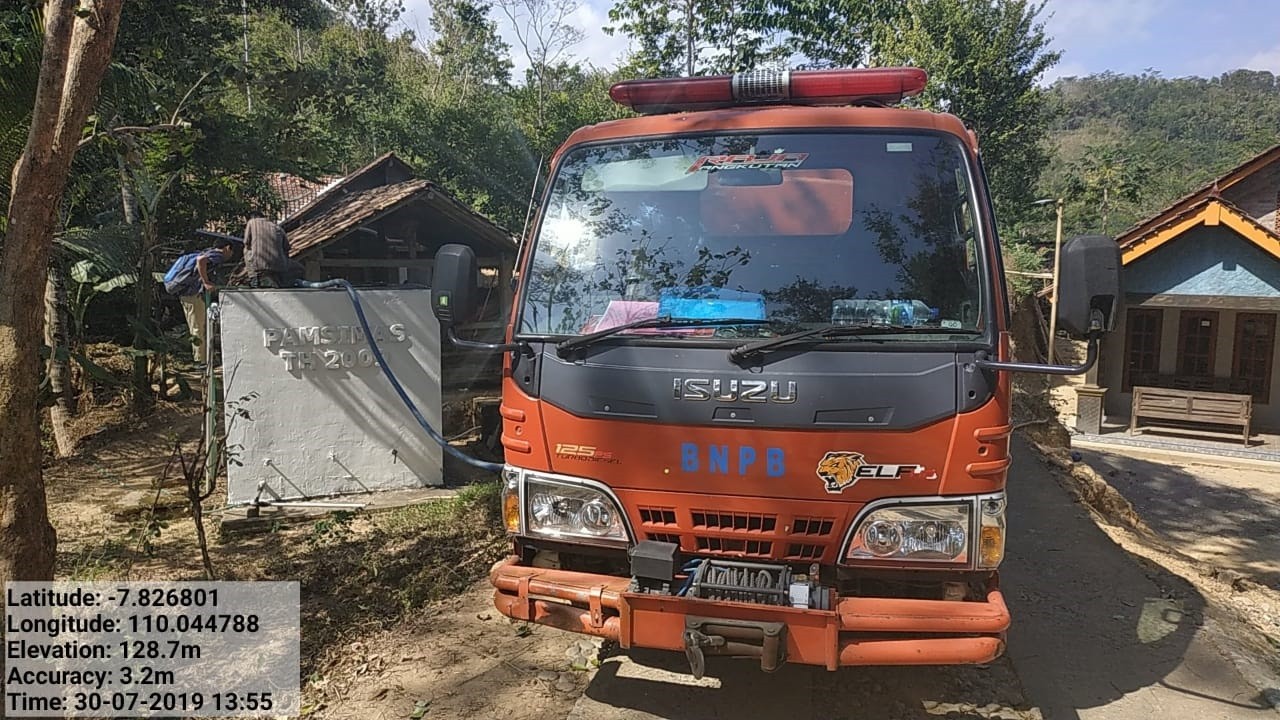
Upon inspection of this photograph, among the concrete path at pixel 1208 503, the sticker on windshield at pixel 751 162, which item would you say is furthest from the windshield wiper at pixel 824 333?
the concrete path at pixel 1208 503

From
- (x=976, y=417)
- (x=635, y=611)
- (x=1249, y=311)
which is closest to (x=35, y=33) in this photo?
(x=635, y=611)

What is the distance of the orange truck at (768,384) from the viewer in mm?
2936

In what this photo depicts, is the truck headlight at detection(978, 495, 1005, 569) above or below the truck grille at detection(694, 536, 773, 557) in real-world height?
above

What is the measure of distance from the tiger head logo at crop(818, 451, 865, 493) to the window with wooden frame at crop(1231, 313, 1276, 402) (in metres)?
16.6

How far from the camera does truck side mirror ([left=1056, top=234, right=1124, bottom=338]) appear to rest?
3.04 metres

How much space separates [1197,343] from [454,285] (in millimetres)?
17139

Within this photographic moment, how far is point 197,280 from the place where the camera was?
805cm

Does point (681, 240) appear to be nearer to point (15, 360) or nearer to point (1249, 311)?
point (15, 360)

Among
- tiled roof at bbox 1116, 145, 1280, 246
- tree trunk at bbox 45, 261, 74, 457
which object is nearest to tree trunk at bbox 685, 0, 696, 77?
tiled roof at bbox 1116, 145, 1280, 246

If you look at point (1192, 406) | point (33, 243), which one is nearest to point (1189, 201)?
point (1192, 406)

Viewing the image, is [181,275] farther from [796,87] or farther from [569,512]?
[796,87]

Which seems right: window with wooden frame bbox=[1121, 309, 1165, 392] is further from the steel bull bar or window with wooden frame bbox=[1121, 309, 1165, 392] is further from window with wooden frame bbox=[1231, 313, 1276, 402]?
the steel bull bar

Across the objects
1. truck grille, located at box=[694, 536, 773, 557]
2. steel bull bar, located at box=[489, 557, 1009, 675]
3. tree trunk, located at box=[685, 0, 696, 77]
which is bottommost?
steel bull bar, located at box=[489, 557, 1009, 675]
